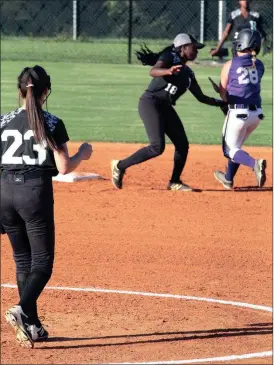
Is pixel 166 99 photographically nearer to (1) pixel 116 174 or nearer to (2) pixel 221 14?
(1) pixel 116 174

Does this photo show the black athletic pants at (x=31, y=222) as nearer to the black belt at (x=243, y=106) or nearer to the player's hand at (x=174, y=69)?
the player's hand at (x=174, y=69)

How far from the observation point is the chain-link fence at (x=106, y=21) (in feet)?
130

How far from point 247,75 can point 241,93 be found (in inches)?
9.7

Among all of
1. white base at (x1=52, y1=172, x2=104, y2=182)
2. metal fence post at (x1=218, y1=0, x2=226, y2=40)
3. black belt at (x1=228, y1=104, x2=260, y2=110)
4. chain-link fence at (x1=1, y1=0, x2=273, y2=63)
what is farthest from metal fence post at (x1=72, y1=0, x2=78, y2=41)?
black belt at (x1=228, y1=104, x2=260, y2=110)

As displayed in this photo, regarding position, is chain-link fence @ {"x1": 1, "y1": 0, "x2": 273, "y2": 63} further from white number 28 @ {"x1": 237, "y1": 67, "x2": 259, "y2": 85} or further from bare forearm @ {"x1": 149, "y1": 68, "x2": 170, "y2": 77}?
bare forearm @ {"x1": 149, "y1": 68, "x2": 170, "y2": 77}

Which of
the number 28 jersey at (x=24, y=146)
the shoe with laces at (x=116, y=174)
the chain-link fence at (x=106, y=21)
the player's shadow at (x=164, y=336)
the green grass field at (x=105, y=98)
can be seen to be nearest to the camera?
the number 28 jersey at (x=24, y=146)

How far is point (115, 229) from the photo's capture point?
12.8 metres

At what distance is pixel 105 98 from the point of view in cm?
2538

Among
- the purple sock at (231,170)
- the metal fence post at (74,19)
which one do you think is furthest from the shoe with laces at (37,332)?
the metal fence post at (74,19)

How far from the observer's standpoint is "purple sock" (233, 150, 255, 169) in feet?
46.4

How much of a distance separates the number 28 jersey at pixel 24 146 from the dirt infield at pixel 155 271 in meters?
1.41

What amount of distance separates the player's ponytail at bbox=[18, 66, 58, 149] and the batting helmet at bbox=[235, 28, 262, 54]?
6.39 metres

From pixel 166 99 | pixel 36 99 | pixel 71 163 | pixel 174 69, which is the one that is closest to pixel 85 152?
pixel 71 163

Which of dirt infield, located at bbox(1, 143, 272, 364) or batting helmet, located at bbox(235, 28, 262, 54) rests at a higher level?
batting helmet, located at bbox(235, 28, 262, 54)
